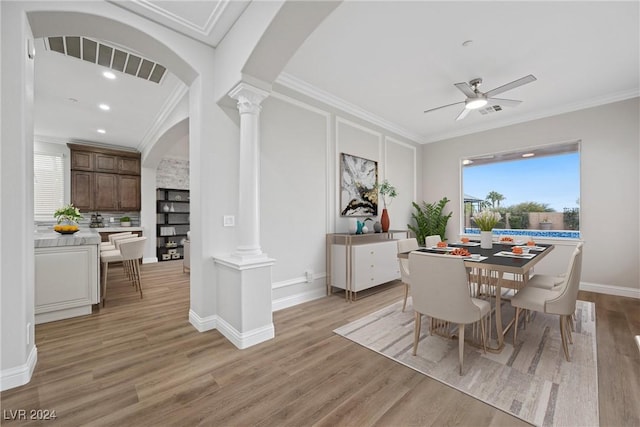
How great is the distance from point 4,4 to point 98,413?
2746 millimetres

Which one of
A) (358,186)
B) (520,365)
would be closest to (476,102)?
(358,186)

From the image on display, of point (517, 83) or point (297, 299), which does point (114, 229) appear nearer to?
point (297, 299)

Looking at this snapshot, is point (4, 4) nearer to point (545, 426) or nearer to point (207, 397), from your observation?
point (207, 397)

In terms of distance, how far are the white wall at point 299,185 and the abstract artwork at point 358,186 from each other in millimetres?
115

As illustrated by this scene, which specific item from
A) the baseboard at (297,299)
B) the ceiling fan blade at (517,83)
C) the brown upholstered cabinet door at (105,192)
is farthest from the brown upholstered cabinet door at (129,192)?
the ceiling fan blade at (517,83)

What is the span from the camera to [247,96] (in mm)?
2549

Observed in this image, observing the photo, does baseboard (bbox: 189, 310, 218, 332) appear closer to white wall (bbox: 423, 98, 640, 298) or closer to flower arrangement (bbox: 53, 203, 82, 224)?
flower arrangement (bbox: 53, 203, 82, 224)

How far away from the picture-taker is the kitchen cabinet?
607 cm

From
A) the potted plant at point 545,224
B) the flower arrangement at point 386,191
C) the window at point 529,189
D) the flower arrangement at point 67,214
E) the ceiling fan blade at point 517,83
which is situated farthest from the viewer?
the flower arrangement at point 386,191

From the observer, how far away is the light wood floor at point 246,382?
1.54 meters

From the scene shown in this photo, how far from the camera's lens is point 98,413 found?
61.6 inches

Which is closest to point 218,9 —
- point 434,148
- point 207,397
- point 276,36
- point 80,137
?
point 276,36

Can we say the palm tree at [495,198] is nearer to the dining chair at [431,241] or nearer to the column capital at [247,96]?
the dining chair at [431,241]

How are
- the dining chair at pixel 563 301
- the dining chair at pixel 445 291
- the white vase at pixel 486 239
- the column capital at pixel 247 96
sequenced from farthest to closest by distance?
the white vase at pixel 486 239
the column capital at pixel 247 96
the dining chair at pixel 563 301
the dining chair at pixel 445 291
